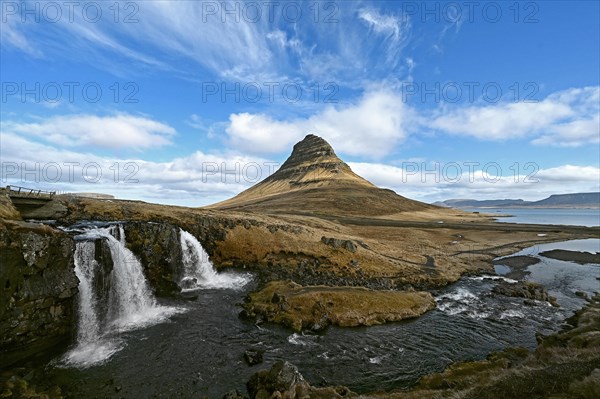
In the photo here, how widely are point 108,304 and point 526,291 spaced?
5056cm

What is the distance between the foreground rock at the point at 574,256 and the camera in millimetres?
65812

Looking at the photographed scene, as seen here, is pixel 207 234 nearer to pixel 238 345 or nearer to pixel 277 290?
pixel 277 290

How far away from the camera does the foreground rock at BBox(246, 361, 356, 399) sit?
18.5 metres

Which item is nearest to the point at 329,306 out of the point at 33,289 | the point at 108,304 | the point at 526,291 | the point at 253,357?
the point at 253,357

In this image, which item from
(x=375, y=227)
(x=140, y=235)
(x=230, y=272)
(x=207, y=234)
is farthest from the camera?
(x=375, y=227)

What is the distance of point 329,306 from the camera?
Result: 108 feet

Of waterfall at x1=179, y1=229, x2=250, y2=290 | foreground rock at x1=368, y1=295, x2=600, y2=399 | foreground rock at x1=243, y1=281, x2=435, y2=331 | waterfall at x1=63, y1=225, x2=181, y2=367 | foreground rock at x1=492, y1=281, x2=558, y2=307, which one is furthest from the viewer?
waterfall at x1=179, y1=229, x2=250, y2=290

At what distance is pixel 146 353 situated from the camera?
24.5 meters

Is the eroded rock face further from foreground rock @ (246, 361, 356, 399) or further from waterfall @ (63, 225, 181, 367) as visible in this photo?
foreground rock @ (246, 361, 356, 399)

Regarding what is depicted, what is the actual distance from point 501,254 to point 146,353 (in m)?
77.0

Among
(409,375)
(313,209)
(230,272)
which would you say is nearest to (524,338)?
(409,375)

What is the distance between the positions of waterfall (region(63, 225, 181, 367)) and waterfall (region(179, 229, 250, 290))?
721 centimetres

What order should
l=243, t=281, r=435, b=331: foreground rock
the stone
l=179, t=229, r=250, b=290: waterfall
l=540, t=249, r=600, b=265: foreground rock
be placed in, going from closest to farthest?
the stone
l=243, t=281, r=435, b=331: foreground rock
l=179, t=229, r=250, b=290: waterfall
l=540, t=249, r=600, b=265: foreground rock

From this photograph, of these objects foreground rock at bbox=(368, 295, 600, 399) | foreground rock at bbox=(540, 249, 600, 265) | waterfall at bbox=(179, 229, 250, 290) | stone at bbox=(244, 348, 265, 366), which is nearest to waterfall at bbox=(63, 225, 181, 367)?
waterfall at bbox=(179, 229, 250, 290)
